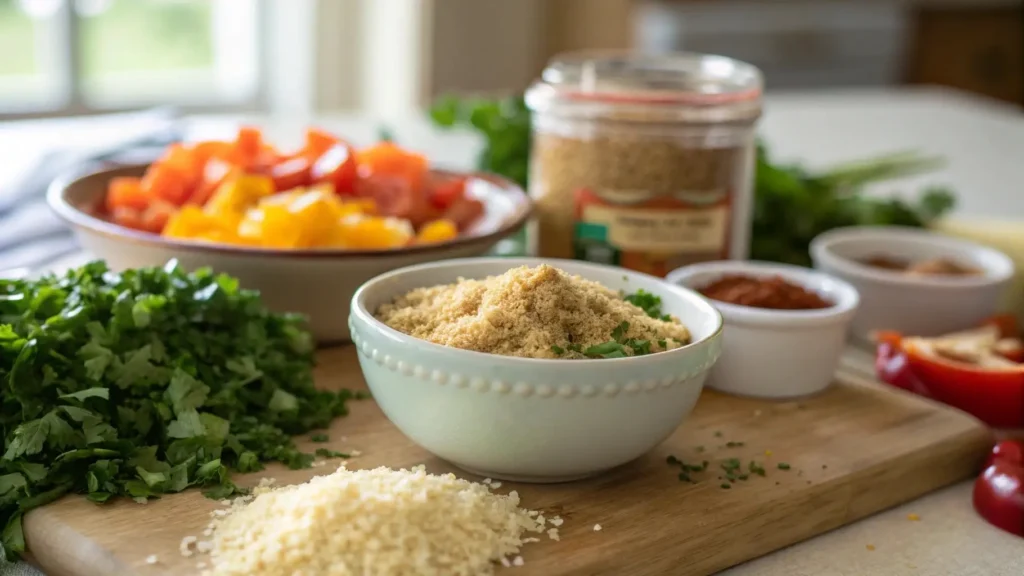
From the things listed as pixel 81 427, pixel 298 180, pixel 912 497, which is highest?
pixel 298 180

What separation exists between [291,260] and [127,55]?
3.67 meters

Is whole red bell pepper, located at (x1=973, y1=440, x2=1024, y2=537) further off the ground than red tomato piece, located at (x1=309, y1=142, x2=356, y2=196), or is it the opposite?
red tomato piece, located at (x1=309, y1=142, x2=356, y2=196)

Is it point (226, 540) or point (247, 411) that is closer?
point (226, 540)

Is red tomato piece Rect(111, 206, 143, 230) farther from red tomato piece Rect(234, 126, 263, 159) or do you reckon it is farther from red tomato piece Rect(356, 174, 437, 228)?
red tomato piece Rect(356, 174, 437, 228)

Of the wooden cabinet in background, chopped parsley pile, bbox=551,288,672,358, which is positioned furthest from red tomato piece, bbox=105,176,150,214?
the wooden cabinet in background

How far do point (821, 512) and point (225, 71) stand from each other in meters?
4.26

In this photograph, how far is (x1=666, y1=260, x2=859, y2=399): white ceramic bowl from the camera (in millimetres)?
1413

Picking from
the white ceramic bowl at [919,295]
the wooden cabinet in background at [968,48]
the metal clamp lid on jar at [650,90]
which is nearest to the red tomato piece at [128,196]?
the metal clamp lid on jar at [650,90]

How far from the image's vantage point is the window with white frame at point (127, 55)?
173 inches

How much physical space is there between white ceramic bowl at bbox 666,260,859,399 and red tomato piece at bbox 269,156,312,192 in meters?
0.63

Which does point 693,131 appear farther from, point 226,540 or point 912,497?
point 226,540

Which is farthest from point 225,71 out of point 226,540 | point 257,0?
point 226,540

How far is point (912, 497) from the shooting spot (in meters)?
1.29

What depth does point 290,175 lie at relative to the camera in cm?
165
